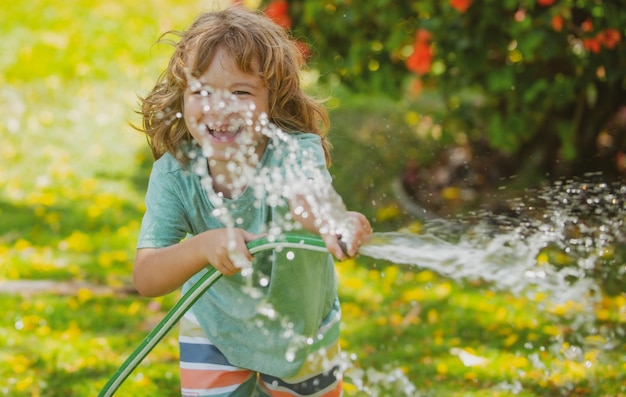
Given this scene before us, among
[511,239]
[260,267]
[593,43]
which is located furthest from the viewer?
[593,43]

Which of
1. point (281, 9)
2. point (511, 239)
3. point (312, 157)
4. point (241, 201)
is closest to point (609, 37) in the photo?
point (511, 239)

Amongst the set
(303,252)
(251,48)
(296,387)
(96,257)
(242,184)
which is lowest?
(96,257)

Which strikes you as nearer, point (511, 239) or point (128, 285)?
point (511, 239)

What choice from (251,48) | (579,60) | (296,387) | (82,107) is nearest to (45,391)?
(296,387)

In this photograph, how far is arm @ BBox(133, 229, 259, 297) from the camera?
190cm

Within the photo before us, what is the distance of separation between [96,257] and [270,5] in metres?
1.72

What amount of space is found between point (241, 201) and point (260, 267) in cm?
18

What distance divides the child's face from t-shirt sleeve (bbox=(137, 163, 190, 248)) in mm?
140

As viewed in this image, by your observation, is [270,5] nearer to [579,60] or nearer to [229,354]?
[579,60]

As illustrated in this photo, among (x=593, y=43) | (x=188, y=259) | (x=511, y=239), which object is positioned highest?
(x=593, y=43)

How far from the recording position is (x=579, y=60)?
4.24m

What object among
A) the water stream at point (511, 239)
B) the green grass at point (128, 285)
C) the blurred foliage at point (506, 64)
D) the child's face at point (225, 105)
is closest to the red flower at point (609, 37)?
the blurred foliage at point (506, 64)

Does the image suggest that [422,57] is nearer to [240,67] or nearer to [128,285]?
[128,285]

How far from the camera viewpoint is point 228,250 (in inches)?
74.6
